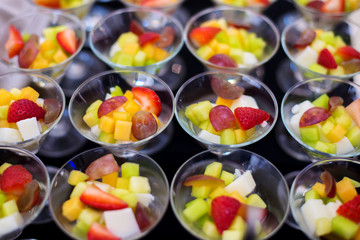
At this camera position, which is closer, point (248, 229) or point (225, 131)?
point (248, 229)

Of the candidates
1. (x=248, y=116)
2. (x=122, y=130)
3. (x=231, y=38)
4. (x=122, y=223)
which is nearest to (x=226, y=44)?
(x=231, y=38)

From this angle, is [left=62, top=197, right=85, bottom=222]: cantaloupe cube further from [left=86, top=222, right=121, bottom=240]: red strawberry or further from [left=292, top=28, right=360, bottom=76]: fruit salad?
[left=292, top=28, right=360, bottom=76]: fruit salad

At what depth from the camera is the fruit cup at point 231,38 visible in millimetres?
1955

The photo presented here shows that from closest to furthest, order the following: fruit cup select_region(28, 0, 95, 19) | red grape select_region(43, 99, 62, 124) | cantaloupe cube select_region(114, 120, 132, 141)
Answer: cantaloupe cube select_region(114, 120, 132, 141)
red grape select_region(43, 99, 62, 124)
fruit cup select_region(28, 0, 95, 19)

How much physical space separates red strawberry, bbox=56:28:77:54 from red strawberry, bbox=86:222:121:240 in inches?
40.4

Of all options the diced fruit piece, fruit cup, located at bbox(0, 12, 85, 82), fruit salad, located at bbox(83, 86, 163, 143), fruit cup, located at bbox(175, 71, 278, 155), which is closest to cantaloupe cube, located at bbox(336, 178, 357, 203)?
fruit cup, located at bbox(175, 71, 278, 155)

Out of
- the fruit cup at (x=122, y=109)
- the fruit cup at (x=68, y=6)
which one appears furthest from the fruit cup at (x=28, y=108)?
the fruit cup at (x=68, y=6)

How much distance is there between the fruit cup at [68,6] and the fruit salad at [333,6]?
124cm

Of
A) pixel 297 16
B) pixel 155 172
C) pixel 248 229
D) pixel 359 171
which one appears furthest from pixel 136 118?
pixel 297 16

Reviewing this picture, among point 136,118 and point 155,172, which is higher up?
point 136,118

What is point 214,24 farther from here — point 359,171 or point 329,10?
point 359,171

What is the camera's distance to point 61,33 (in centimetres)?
205

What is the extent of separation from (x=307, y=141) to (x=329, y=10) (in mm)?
979

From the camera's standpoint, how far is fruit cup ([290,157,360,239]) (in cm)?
134
